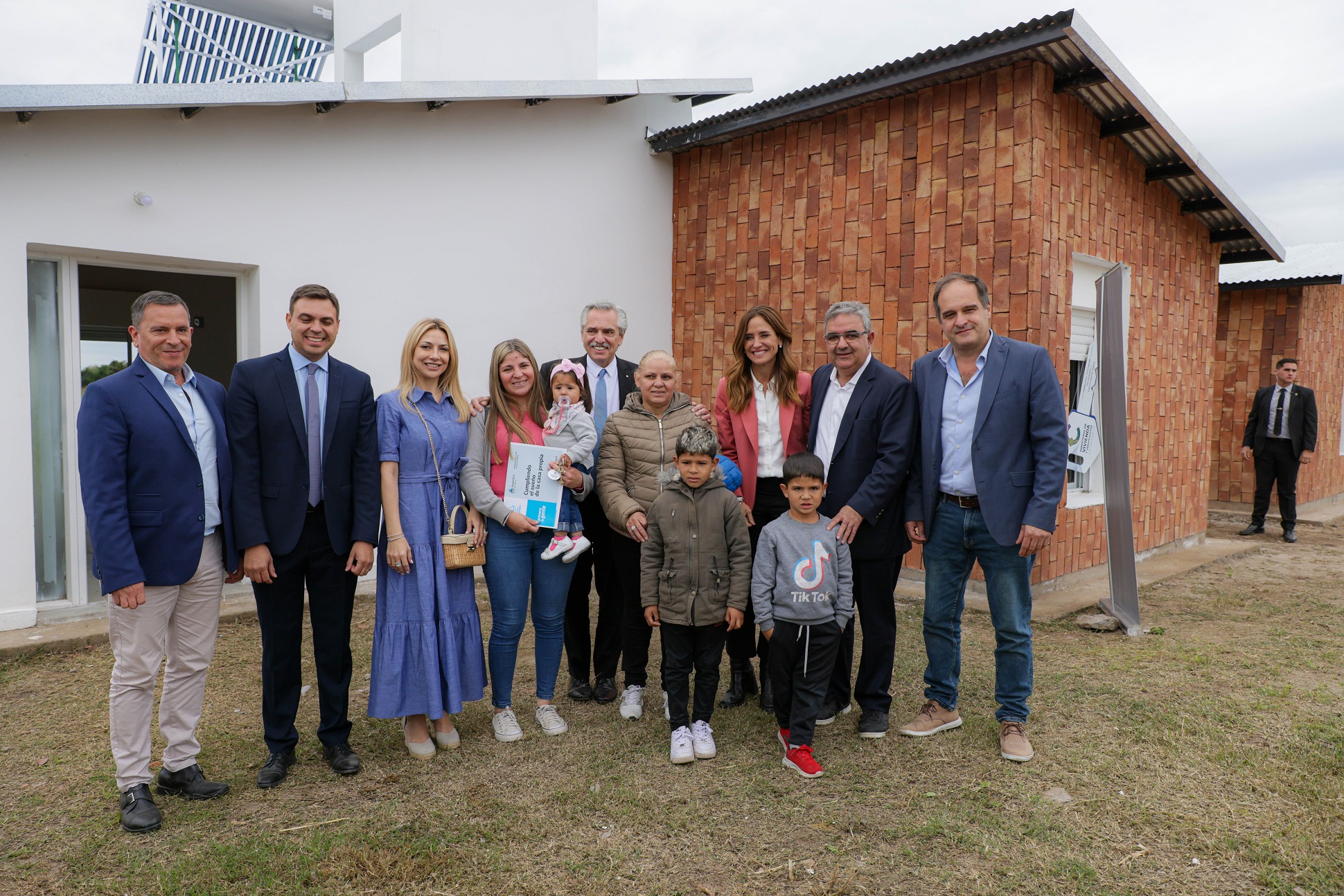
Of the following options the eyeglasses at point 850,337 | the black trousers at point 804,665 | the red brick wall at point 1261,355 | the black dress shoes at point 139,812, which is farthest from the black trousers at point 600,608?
the red brick wall at point 1261,355

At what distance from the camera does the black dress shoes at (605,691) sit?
14.5 feet

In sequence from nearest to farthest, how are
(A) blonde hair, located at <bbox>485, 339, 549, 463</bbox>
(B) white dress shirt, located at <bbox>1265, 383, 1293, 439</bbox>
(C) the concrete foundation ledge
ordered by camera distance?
(A) blonde hair, located at <bbox>485, 339, 549, 463</bbox>, (C) the concrete foundation ledge, (B) white dress shirt, located at <bbox>1265, 383, 1293, 439</bbox>

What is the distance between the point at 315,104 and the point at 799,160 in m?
4.11

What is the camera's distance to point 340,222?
6523mm

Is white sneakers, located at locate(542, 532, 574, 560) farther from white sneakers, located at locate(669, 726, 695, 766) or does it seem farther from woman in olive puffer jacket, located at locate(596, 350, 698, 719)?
white sneakers, located at locate(669, 726, 695, 766)

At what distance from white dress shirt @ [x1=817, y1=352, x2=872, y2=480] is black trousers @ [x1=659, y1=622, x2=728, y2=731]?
36.6 inches

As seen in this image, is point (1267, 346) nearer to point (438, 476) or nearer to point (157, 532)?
point (438, 476)

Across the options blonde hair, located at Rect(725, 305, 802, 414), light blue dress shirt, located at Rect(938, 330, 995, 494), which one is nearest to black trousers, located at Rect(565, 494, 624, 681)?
blonde hair, located at Rect(725, 305, 802, 414)

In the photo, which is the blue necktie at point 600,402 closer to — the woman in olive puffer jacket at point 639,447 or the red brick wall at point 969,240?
the woman in olive puffer jacket at point 639,447

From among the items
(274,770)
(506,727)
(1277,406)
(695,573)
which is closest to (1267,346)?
(1277,406)

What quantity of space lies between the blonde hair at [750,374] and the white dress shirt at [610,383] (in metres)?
0.72

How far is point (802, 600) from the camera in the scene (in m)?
3.59

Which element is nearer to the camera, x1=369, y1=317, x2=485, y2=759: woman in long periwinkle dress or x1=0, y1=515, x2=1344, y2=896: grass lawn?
x1=0, y1=515, x2=1344, y2=896: grass lawn

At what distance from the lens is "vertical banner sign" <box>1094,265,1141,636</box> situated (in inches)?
217
